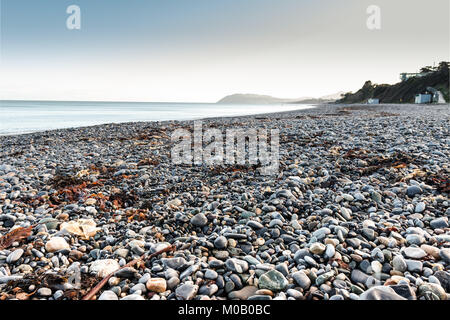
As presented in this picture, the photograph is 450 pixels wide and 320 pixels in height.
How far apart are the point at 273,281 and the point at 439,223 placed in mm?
2304

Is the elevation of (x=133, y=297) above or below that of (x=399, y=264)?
below

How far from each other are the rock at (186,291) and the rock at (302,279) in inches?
Answer: 34.4

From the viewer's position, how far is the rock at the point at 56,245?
2.77m

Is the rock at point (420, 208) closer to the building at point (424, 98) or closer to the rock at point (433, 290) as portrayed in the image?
the rock at point (433, 290)

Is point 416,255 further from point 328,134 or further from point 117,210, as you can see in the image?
point 328,134

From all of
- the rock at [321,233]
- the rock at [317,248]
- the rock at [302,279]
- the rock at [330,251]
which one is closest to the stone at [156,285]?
the rock at [302,279]

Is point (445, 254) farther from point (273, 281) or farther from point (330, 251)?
point (273, 281)

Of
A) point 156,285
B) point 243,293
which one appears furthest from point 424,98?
point 156,285

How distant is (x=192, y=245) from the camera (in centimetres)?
285

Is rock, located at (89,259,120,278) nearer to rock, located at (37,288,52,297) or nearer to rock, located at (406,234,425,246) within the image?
rock, located at (37,288,52,297)

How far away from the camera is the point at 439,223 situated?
302 cm

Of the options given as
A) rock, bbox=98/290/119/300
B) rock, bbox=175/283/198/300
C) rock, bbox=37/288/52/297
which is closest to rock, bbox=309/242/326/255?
rock, bbox=175/283/198/300

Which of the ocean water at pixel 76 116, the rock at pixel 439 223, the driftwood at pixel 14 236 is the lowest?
the driftwood at pixel 14 236
